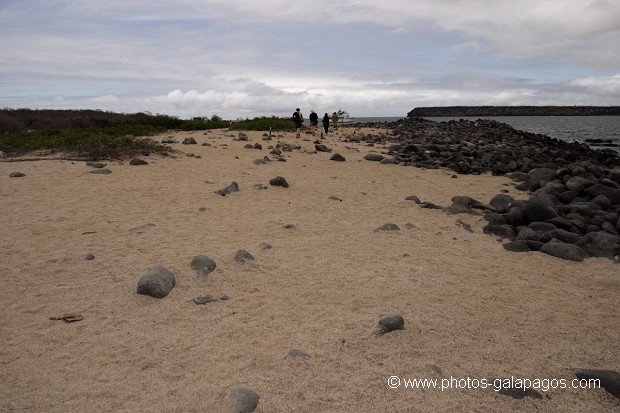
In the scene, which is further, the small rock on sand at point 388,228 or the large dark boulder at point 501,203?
the large dark boulder at point 501,203

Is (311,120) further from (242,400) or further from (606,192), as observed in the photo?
(242,400)

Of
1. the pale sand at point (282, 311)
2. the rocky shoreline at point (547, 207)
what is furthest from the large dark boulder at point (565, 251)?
the pale sand at point (282, 311)

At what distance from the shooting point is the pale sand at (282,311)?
3.46 meters

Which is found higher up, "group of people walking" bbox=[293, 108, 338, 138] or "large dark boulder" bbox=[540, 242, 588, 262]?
"group of people walking" bbox=[293, 108, 338, 138]

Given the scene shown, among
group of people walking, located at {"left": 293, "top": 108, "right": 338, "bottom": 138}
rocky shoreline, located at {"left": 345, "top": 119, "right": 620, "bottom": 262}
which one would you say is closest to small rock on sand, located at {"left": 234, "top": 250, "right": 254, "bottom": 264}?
rocky shoreline, located at {"left": 345, "top": 119, "right": 620, "bottom": 262}

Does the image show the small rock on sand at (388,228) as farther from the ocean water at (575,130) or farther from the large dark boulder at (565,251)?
the ocean water at (575,130)

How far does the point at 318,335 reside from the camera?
428 cm

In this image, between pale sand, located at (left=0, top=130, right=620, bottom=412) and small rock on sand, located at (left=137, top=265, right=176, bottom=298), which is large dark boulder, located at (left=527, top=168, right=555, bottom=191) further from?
small rock on sand, located at (left=137, top=265, right=176, bottom=298)

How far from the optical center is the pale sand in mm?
3463

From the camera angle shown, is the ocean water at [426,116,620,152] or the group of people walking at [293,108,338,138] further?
the ocean water at [426,116,620,152]

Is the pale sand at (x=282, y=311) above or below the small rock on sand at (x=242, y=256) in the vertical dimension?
below

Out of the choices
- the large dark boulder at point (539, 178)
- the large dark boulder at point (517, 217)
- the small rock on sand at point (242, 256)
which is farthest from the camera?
the large dark boulder at point (539, 178)

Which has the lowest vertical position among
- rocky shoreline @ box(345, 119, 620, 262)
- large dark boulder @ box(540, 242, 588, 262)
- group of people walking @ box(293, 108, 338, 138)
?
large dark boulder @ box(540, 242, 588, 262)

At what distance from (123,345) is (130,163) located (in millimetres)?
10216
